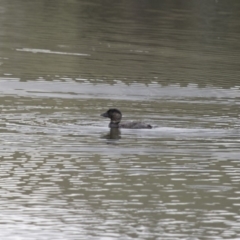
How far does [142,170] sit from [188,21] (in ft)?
81.0

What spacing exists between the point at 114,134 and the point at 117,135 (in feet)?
0.26

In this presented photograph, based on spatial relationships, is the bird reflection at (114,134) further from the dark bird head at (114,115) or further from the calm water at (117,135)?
the dark bird head at (114,115)

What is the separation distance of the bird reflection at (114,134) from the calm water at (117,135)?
22mm

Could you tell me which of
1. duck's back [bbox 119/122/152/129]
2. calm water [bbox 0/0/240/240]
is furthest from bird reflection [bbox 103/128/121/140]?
duck's back [bbox 119/122/152/129]

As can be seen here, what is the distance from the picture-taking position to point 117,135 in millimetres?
16125

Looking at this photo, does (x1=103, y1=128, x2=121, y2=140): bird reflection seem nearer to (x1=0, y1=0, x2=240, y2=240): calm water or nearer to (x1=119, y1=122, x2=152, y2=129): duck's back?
(x1=0, y1=0, x2=240, y2=240): calm water

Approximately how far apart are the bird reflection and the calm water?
22 mm

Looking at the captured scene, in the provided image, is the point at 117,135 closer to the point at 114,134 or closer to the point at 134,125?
the point at 114,134

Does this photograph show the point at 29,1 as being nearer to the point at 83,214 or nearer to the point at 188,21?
the point at 188,21

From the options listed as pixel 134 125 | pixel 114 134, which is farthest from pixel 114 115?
pixel 114 134

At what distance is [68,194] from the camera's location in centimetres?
1176

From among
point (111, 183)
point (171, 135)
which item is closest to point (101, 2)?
point (171, 135)

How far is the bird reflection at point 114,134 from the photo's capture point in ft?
52.2

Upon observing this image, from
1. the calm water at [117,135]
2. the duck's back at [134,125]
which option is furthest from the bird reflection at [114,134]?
the duck's back at [134,125]
